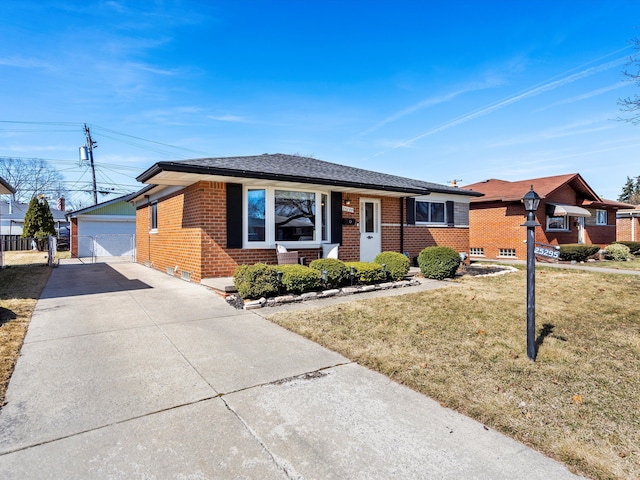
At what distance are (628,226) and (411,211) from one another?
85.6ft

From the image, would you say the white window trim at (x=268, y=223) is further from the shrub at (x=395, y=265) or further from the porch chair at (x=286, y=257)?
the shrub at (x=395, y=265)

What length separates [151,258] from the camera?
14.0 m

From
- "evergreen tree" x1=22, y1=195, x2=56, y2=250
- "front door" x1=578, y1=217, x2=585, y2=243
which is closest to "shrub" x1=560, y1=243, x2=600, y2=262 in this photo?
"front door" x1=578, y1=217, x2=585, y2=243

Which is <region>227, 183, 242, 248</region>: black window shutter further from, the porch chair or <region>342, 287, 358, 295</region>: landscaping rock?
<region>342, 287, 358, 295</region>: landscaping rock

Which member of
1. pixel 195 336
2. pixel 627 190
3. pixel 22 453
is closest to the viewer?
pixel 22 453

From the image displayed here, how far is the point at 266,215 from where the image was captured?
31.6 ft

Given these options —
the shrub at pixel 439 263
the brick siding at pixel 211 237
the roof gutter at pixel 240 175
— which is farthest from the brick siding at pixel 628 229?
the roof gutter at pixel 240 175

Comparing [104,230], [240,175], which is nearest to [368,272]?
[240,175]

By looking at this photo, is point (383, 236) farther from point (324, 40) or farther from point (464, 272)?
point (324, 40)

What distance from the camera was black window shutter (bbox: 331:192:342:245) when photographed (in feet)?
35.9

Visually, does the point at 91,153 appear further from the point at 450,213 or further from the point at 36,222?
the point at 450,213

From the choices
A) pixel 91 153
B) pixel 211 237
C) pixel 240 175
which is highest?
pixel 91 153

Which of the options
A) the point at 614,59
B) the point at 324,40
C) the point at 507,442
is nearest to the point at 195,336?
the point at 507,442

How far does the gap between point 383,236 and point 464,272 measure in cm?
304
